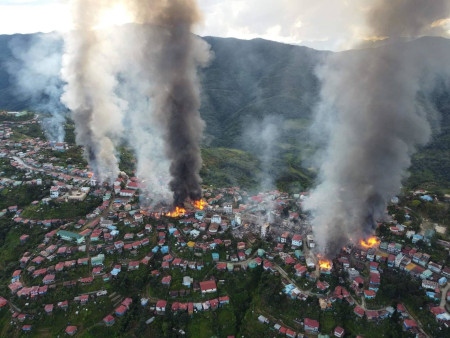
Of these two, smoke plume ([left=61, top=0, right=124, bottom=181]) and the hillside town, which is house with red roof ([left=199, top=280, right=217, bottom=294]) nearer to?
the hillside town

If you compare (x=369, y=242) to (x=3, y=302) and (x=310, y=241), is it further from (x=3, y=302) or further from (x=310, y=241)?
(x=3, y=302)

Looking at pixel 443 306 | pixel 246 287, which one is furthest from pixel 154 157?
pixel 443 306

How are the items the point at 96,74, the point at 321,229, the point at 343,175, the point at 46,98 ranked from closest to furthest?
the point at 321,229 → the point at 343,175 → the point at 96,74 → the point at 46,98

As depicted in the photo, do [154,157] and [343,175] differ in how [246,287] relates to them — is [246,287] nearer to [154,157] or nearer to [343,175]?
[343,175]

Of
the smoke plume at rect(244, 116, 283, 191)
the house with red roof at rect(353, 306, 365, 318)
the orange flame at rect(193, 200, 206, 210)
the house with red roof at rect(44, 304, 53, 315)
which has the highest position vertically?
the orange flame at rect(193, 200, 206, 210)

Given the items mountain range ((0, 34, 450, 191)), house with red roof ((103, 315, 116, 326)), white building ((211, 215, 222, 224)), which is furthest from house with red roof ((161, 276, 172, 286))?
mountain range ((0, 34, 450, 191))

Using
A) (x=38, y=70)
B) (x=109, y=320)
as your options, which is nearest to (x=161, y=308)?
(x=109, y=320)
